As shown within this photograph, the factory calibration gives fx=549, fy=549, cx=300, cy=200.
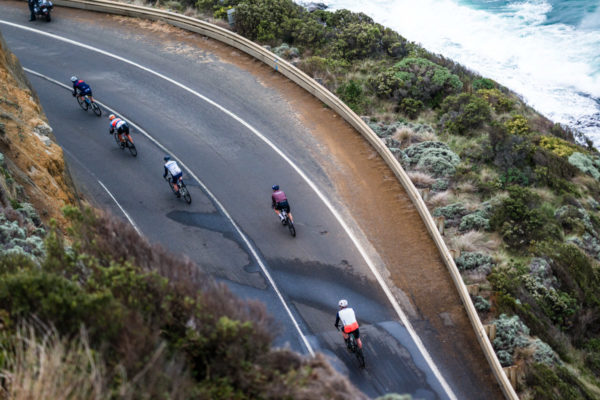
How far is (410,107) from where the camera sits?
76.1ft

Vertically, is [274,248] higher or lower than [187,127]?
lower

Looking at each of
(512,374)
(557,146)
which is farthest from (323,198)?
(557,146)

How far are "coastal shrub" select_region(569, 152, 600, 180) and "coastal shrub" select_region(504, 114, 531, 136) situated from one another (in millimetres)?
2104

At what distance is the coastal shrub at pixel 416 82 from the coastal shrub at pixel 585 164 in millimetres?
5757

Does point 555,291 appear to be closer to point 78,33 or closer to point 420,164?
point 420,164

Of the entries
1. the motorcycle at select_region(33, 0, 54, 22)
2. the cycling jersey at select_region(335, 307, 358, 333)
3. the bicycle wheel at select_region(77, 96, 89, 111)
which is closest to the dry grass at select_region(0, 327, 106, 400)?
the cycling jersey at select_region(335, 307, 358, 333)

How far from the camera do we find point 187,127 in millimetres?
21531

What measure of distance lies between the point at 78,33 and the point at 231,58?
8477 millimetres

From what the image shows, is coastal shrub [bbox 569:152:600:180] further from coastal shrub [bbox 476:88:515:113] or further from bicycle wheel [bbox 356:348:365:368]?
bicycle wheel [bbox 356:348:365:368]

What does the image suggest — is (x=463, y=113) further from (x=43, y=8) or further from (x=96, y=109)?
(x=43, y=8)

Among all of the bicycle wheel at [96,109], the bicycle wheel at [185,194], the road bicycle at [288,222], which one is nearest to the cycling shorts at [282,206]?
the road bicycle at [288,222]

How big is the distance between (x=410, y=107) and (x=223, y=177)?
900cm

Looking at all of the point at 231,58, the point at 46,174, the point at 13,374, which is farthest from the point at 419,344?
the point at 231,58

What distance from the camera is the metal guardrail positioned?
13.2 meters
